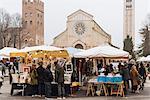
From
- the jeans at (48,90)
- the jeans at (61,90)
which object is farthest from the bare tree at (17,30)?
the jeans at (61,90)

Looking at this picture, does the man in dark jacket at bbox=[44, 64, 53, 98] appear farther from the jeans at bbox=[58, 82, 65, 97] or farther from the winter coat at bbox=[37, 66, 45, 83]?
the jeans at bbox=[58, 82, 65, 97]

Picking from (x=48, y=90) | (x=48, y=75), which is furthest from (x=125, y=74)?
(x=48, y=75)

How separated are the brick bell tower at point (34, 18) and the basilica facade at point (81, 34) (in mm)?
13943

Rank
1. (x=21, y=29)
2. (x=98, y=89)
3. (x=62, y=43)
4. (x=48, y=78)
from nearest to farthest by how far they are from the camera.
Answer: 1. (x=48, y=78)
2. (x=98, y=89)
3. (x=21, y=29)
4. (x=62, y=43)

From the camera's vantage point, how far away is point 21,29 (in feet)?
276

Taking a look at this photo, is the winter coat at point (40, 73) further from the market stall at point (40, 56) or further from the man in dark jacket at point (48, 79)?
the market stall at point (40, 56)

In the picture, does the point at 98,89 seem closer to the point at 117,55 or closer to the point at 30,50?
the point at 117,55

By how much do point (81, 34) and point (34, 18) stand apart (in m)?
22.3

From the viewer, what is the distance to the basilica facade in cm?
9606

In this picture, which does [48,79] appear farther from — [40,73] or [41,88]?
[41,88]

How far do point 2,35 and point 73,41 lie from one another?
2432 centimetres

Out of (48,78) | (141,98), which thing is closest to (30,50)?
(48,78)

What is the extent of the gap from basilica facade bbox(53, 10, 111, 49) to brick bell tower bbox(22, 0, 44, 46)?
13.9 metres

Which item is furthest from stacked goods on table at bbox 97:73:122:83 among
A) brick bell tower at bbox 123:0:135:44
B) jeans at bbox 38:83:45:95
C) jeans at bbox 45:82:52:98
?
brick bell tower at bbox 123:0:135:44
